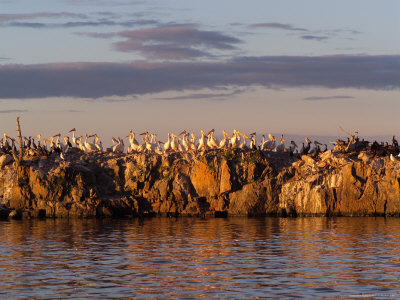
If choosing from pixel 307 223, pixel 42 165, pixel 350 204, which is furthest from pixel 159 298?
pixel 42 165

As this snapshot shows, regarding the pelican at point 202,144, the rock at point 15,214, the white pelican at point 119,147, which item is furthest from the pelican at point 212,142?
the rock at point 15,214

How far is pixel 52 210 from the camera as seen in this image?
6769 cm

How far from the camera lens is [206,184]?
2682 inches

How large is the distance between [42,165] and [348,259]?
44920 mm

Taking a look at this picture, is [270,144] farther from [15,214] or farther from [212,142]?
[15,214]

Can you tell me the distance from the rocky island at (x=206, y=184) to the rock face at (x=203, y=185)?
0.08 m

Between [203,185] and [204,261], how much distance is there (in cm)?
3623

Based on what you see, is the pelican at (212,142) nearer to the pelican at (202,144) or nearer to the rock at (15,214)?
the pelican at (202,144)

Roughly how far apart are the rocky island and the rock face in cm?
8

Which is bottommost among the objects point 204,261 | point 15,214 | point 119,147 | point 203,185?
point 15,214

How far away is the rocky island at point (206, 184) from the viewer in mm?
63250

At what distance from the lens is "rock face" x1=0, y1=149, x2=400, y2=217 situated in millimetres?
63219

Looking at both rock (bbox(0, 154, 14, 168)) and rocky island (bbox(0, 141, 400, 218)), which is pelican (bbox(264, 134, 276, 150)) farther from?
rock (bbox(0, 154, 14, 168))

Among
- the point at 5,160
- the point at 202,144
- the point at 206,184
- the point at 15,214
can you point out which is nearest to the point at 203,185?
the point at 206,184
